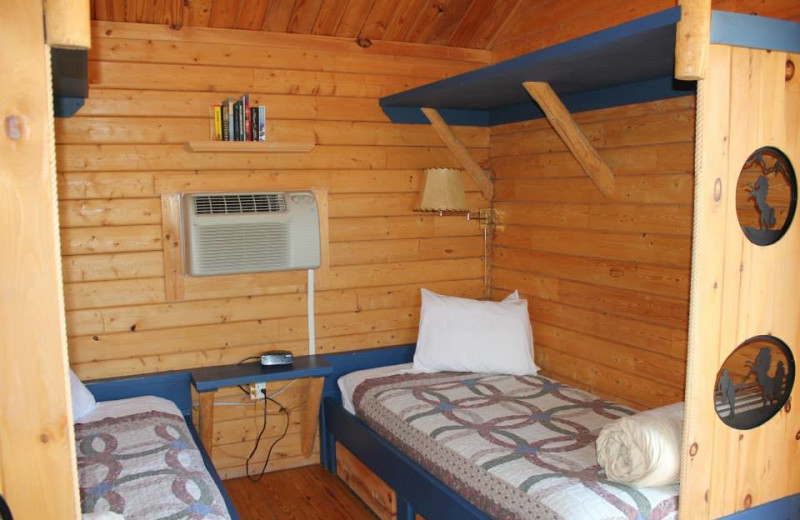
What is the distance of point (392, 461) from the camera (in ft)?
9.89

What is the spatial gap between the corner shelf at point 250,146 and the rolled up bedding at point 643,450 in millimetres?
2067

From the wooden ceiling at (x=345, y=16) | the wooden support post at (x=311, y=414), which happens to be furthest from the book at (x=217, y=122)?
the wooden support post at (x=311, y=414)

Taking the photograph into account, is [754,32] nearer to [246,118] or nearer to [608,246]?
[608,246]

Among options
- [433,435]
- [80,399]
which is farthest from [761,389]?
[80,399]

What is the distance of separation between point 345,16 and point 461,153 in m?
0.97

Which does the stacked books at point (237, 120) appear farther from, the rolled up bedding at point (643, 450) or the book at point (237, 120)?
the rolled up bedding at point (643, 450)

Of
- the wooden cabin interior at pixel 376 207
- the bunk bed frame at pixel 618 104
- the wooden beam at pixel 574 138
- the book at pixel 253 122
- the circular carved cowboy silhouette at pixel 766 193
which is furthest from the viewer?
the book at pixel 253 122

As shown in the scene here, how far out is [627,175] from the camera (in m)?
3.22

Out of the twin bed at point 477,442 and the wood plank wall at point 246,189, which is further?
the wood plank wall at point 246,189

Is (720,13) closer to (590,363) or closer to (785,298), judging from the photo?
(785,298)

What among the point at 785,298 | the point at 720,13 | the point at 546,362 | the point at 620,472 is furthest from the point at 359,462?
the point at 720,13

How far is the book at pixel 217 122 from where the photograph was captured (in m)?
3.43

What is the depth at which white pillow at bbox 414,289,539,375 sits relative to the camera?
11.8 feet

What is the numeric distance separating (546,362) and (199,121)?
2184 millimetres
